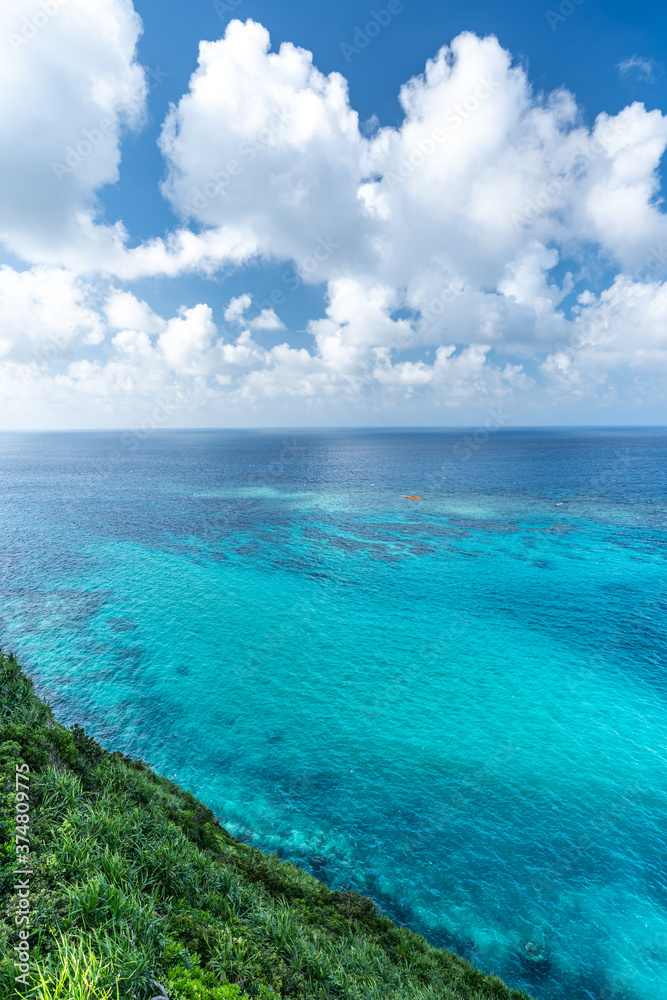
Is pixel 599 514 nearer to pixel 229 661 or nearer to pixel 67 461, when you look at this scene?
pixel 229 661

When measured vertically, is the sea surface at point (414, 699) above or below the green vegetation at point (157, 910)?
below

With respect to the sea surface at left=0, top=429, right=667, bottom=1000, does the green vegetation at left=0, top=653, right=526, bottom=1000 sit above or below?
above

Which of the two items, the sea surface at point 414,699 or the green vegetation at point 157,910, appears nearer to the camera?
the green vegetation at point 157,910

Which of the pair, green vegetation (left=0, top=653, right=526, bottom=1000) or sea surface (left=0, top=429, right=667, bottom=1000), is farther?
sea surface (left=0, top=429, right=667, bottom=1000)

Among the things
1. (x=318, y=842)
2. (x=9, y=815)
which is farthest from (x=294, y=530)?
(x=9, y=815)
